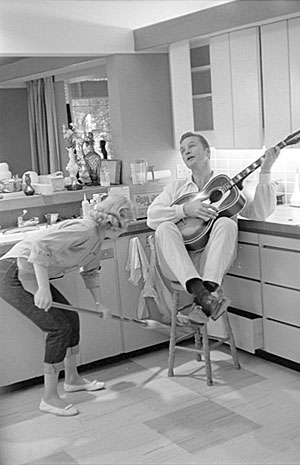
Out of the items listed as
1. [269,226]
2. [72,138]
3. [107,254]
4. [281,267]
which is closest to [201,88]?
[72,138]

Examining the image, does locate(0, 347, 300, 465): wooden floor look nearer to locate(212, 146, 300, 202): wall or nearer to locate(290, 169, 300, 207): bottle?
locate(290, 169, 300, 207): bottle

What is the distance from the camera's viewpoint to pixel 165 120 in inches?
199

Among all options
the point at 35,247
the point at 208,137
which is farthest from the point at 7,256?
the point at 208,137

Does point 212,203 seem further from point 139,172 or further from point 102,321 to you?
point 102,321

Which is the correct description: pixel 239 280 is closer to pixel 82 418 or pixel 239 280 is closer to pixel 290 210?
pixel 290 210

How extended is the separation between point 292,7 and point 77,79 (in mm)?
2157

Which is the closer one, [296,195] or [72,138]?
[296,195]

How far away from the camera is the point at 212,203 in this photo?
417cm

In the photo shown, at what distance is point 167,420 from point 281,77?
84.1 inches

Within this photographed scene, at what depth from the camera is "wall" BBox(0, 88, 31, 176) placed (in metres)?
6.09

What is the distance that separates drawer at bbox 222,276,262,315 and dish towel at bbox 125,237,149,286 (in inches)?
21.1

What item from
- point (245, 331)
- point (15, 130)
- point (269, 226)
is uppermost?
point (15, 130)

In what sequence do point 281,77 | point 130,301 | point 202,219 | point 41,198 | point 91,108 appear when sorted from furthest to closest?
point 91,108 < point 41,198 < point 130,301 < point 281,77 < point 202,219

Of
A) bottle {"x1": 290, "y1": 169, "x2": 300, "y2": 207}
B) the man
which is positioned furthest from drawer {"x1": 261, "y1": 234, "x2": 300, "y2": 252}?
bottle {"x1": 290, "y1": 169, "x2": 300, "y2": 207}
